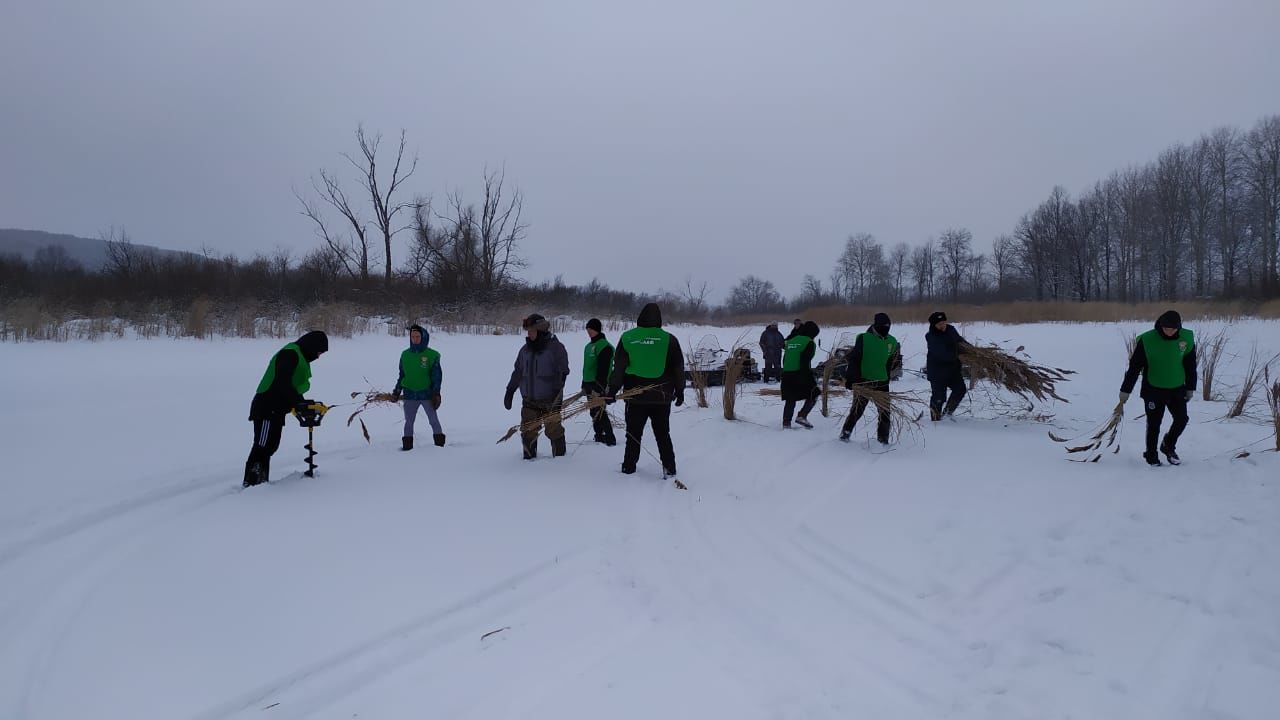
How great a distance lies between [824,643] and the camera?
3.30 metres

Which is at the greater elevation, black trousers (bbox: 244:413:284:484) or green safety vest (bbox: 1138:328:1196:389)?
green safety vest (bbox: 1138:328:1196:389)

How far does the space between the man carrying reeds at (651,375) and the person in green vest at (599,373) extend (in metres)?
0.89

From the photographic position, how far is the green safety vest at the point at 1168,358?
6047 mm

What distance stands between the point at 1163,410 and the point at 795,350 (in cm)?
447

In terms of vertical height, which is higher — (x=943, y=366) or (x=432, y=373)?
(x=432, y=373)

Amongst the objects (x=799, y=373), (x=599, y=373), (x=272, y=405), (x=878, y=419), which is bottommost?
(x=878, y=419)

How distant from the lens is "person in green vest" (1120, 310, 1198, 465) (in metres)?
6.05

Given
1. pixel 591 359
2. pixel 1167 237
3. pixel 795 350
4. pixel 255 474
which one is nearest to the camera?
pixel 255 474

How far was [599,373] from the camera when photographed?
7.65 meters

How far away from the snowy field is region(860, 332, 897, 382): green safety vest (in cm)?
115

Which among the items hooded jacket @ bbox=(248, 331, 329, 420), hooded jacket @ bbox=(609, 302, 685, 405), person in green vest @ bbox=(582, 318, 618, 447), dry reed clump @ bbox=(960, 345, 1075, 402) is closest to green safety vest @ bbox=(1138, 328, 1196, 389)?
dry reed clump @ bbox=(960, 345, 1075, 402)

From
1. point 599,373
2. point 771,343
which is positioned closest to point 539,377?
point 599,373

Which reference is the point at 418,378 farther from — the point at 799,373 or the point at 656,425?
the point at 799,373

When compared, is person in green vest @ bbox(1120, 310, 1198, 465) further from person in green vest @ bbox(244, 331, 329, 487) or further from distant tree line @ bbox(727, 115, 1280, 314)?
distant tree line @ bbox(727, 115, 1280, 314)
